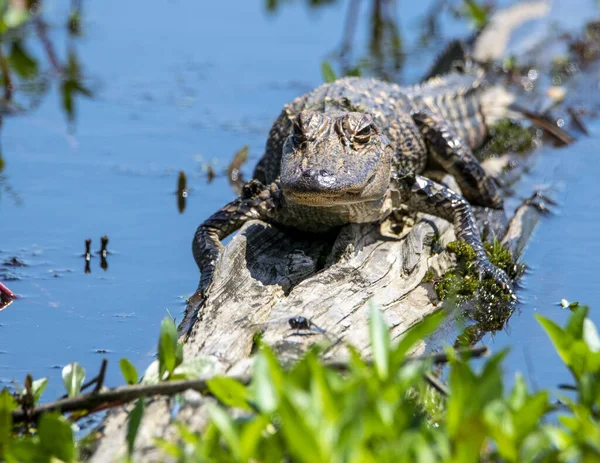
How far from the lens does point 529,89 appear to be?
845 centimetres

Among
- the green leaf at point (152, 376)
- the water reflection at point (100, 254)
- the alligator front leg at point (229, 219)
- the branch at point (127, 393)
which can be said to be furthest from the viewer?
the water reflection at point (100, 254)

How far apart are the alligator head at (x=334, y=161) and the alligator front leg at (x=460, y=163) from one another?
1090 millimetres

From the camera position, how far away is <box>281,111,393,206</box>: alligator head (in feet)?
14.3

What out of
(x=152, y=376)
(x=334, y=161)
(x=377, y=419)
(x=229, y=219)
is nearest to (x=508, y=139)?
(x=229, y=219)

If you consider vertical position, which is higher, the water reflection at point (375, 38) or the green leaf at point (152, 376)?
the water reflection at point (375, 38)

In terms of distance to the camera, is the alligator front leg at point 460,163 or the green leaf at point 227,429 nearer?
the green leaf at point 227,429

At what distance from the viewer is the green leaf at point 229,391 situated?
9.42 ft

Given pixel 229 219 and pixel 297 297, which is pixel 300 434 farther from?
pixel 229 219

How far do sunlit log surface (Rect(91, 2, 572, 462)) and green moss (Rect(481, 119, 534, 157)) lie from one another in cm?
187

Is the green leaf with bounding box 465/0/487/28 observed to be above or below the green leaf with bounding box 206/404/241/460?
above

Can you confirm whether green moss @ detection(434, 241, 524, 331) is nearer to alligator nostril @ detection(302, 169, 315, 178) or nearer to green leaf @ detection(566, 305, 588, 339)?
alligator nostril @ detection(302, 169, 315, 178)

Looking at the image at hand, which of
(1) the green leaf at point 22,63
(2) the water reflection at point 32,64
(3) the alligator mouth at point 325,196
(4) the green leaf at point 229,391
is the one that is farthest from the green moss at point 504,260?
(1) the green leaf at point 22,63

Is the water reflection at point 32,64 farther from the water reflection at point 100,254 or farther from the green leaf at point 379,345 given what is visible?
the green leaf at point 379,345

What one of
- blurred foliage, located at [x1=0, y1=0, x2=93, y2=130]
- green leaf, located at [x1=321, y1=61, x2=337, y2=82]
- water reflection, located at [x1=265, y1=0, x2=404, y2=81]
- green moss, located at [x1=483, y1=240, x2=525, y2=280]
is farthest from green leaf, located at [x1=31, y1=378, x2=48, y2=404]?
water reflection, located at [x1=265, y1=0, x2=404, y2=81]
